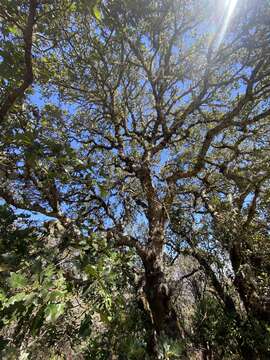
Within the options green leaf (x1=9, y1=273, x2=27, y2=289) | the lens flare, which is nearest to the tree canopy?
the lens flare

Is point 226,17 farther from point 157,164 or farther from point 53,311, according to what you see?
point 53,311

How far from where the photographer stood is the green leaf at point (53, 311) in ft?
3.62

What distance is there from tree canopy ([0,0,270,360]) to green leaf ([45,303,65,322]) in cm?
91

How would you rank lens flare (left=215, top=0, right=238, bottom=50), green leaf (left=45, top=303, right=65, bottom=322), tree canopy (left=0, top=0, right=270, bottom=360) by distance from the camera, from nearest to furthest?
green leaf (left=45, top=303, right=65, bottom=322)
tree canopy (left=0, top=0, right=270, bottom=360)
lens flare (left=215, top=0, right=238, bottom=50)

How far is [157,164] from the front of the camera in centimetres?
456

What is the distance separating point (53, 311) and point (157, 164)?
364 cm

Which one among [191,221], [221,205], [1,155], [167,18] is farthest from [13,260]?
[167,18]

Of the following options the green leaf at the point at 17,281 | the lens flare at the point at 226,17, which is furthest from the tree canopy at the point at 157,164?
the green leaf at the point at 17,281

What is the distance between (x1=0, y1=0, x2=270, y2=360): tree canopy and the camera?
2.93 m

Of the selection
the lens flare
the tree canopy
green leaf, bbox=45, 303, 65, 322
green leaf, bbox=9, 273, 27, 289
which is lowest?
green leaf, bbox=45, 303, 65, 322

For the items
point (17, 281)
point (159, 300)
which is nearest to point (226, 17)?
point (159, 300)

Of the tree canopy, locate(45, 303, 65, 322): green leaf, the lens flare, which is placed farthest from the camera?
the lens flare

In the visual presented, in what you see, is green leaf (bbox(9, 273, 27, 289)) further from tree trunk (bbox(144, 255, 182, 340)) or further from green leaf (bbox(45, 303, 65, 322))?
tree trunk (bbox(144, 255, 182, 340))

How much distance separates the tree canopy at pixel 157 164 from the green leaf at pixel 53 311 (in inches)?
35.8
